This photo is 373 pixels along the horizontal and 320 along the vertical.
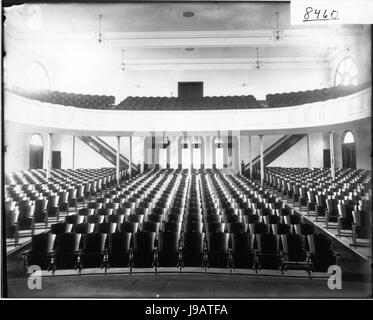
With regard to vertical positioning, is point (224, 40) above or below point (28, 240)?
above

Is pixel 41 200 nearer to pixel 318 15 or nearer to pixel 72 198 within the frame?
pixel 72 198

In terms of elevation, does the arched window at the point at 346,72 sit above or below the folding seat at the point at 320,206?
above

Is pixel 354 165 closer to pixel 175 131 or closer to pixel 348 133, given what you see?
pixel 348 133

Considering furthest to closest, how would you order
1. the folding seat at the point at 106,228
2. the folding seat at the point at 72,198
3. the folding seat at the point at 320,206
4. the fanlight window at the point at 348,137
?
the fanlight window at the point at 348,137 → the folding seat at the point at 72,198 → the folding seat at the point at 320,206 → the folding seat at the point at 106,228

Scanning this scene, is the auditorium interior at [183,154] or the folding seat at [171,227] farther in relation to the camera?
the folding seat at [171,227]

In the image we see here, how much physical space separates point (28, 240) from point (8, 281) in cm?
233

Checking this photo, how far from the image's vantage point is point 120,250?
14.7 ft

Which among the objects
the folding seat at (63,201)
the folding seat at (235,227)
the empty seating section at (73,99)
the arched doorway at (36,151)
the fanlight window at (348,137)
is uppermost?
the empty seating section at (73,99)

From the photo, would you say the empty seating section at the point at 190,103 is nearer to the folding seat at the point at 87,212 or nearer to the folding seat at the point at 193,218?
the folding seat at the point at 87,212

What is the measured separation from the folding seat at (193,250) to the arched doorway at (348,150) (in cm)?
1087

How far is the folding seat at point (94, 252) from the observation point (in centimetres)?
432

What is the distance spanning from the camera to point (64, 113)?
11438 mm

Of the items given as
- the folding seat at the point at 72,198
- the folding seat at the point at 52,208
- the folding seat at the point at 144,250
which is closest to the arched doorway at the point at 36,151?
the folding seat at the point at 72,198
